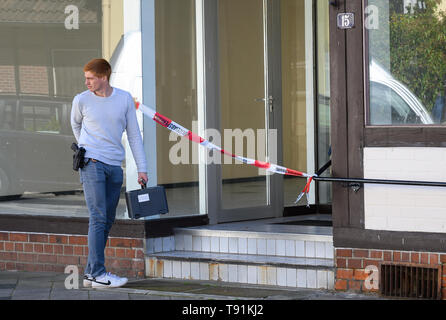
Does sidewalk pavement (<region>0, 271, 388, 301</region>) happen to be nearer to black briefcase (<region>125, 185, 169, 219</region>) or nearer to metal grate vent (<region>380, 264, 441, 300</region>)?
metal grate vent (<region>380, 264, 441, 300</region>)

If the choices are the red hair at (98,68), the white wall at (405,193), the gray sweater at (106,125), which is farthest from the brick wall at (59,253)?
the white wall at (405,193)

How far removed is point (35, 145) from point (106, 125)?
1.85m

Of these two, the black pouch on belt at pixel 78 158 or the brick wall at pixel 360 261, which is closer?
the brick wall at pixel 360 261

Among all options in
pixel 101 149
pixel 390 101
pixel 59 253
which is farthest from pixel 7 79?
pixel 390 101

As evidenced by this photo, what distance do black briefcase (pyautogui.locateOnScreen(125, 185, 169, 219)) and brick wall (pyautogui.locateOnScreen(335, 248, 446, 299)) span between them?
1381mm

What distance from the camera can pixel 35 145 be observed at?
8258mm

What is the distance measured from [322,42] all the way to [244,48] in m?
0.92

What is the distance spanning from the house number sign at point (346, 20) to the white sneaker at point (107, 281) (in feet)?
8.27

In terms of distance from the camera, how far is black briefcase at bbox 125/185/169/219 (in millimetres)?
6723

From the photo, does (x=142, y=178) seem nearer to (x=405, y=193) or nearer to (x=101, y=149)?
(x=101, y=149)

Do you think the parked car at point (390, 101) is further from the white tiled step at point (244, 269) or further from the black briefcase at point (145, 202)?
the black briefcase at point (145, 202)

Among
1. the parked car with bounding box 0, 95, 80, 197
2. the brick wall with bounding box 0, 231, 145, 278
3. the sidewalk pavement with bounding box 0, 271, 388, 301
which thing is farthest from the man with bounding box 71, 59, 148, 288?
the parked car with bounding box 0, 95, 80, 197

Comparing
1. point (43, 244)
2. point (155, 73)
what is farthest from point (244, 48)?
point (43, 244)

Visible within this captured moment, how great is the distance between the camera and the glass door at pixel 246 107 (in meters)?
8.08
